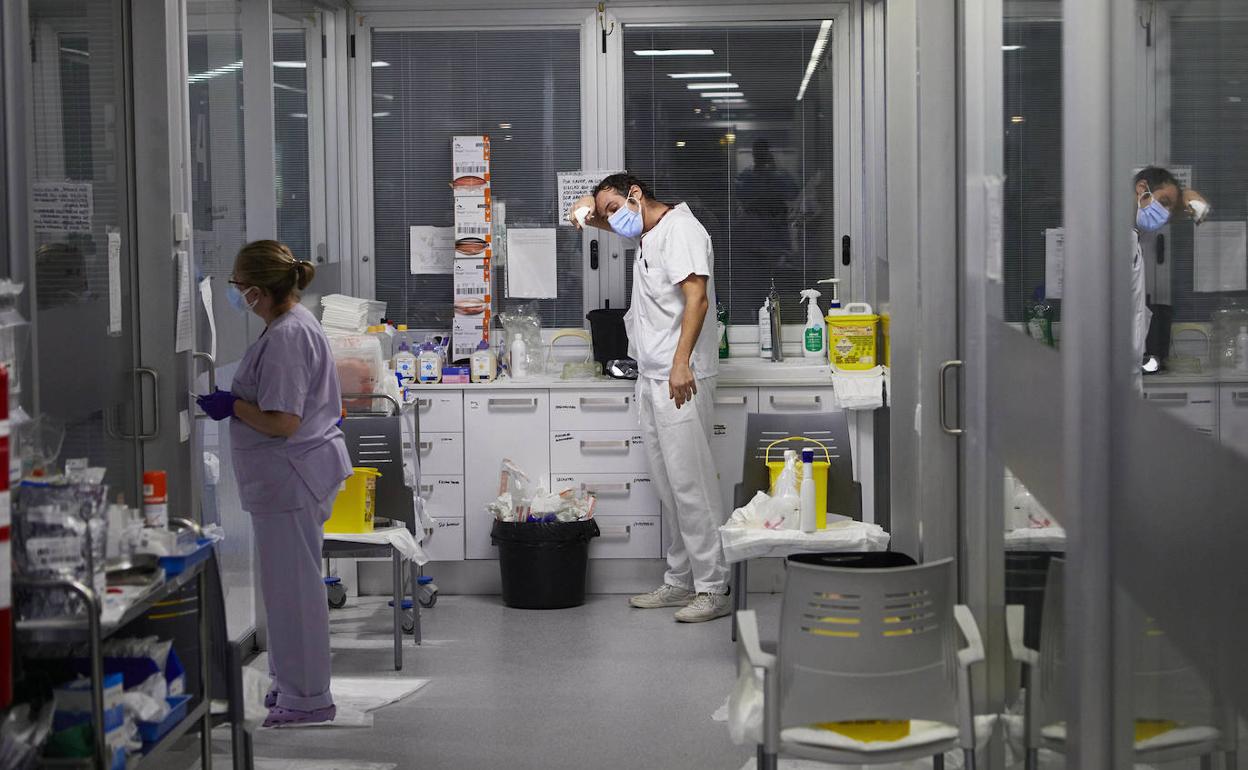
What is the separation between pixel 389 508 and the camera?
5770 mm

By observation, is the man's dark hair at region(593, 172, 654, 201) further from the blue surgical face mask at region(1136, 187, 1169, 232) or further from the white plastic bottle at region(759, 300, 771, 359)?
the blue surgical face mask at region(1136, 187, 1169, 232)

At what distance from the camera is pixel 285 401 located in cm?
452

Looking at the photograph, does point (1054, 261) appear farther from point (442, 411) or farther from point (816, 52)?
point (816, 52)

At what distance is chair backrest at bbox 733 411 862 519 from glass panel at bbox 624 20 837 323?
58.2 inches

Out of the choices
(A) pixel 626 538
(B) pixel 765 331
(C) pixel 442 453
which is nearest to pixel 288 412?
(C) pixel 442 453

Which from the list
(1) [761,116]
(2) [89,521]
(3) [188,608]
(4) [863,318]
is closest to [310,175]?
(1) [761,116]

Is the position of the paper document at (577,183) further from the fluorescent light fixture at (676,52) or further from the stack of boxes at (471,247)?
the fluorescent light fixture at (676,52)

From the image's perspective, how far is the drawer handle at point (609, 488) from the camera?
6.50 meters

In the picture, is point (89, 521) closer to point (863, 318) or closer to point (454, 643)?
point (454, 643)

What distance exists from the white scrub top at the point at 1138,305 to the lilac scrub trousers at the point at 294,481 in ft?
9.53

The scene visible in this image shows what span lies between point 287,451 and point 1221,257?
3.40m

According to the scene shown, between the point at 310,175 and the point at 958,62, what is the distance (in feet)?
10.9

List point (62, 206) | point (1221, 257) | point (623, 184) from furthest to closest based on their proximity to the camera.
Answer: point (623, 184), point (62, 206), point (1221, 257)

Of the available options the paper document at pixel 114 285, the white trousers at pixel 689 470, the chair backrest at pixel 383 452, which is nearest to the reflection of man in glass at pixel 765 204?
the white trousers at pixel 689 470
